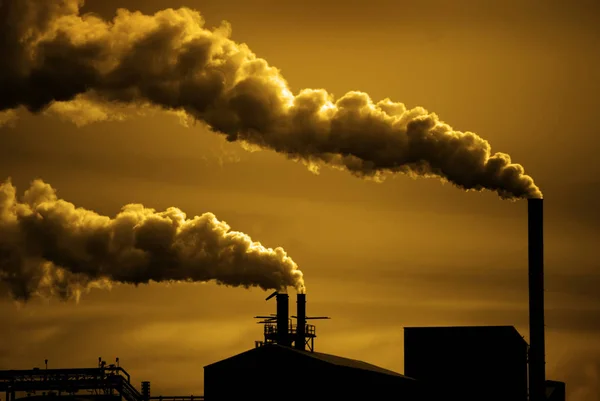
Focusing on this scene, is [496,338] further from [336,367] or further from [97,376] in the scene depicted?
[97,376]

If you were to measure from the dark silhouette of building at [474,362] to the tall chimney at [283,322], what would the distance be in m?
17.2

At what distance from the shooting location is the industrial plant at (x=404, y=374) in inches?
3019

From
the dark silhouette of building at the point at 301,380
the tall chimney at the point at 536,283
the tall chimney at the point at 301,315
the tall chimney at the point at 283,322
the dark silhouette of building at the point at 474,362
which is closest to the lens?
the dark silhouette of building at the point at 301,380

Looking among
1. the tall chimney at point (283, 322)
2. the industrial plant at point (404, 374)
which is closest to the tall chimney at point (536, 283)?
the industrial plant at point (404, 374)

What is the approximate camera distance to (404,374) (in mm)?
87688

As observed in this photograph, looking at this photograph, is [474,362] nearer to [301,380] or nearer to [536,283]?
[536,283]

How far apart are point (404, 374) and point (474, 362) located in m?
4.13

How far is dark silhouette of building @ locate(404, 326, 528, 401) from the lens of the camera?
279ft

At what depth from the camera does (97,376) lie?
94688 mm

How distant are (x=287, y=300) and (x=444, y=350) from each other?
18.9 meters

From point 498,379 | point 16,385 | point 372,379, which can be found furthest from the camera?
point 16,385

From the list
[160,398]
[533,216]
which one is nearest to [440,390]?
[533,216]

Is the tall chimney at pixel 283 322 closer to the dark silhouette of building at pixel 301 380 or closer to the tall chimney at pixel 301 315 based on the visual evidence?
the tall chimney at pixel 301 315

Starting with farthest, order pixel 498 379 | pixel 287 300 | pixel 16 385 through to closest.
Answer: pixel 287 300, pixel 16 385, pixel 498 379
